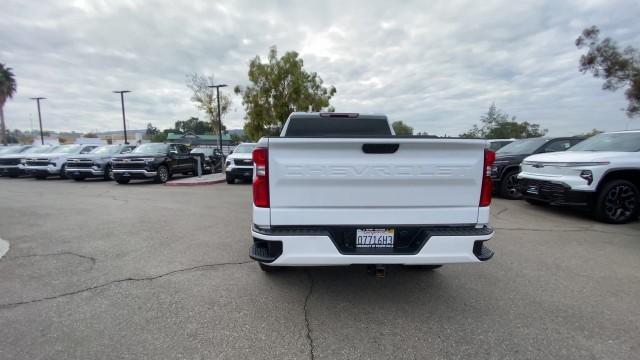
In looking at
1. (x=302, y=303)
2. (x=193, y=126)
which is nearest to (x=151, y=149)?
(x=302, y=303)

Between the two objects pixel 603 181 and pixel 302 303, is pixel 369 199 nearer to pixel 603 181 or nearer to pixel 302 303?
pixel 302 303

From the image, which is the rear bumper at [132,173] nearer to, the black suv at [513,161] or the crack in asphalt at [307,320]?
the crack in asphalt at [307,320]

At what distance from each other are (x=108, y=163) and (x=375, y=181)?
16549 mm

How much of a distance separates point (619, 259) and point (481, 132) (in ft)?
137

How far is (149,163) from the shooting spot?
1372cm

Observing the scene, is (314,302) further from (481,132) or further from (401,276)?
(481,132)

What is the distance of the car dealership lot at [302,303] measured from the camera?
2.59 m

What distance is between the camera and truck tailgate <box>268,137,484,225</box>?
9.02ft

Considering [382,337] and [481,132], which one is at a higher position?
[481,132]

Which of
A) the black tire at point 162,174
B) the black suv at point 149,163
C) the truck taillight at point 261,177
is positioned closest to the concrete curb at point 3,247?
the truck taillight at point 261,177

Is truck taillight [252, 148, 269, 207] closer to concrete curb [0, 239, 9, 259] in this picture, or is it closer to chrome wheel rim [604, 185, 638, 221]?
concrete curb [0, 239, 9, 259]

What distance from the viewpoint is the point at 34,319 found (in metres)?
2.99

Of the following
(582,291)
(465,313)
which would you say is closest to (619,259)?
(582,291)

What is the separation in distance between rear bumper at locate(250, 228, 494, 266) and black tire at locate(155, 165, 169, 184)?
510 inches
